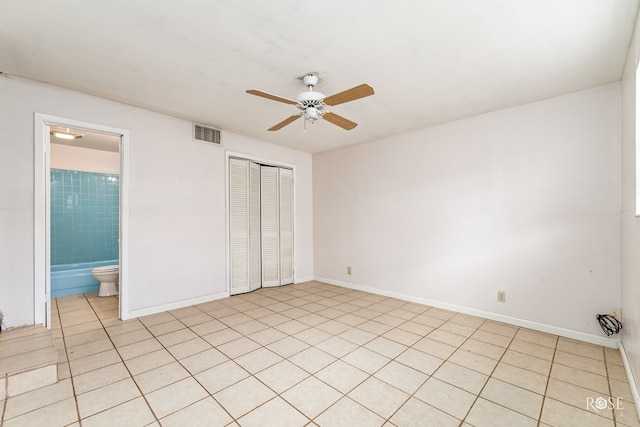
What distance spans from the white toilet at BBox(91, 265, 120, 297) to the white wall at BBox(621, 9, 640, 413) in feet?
19.4

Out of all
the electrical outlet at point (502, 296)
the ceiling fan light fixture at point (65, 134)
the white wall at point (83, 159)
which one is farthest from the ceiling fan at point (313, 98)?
the white wall at point (83, 159)

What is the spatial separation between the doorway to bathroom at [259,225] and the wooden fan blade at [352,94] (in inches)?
99.9

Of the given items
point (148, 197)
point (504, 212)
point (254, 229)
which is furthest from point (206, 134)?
point (504, 212)

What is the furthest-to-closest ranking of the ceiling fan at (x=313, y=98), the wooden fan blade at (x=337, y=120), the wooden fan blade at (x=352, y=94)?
the wooden fan blade at (x=337, y=120), the ceiling fan at (x=313, y=98), the wooden fan blade at (x=352, y=94)

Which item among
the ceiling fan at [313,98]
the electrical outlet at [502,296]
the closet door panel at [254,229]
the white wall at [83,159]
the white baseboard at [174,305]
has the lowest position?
the white baseboard at [174,305]

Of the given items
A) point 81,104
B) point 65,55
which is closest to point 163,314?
point 81,104

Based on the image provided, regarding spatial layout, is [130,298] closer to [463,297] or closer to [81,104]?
[81,104]

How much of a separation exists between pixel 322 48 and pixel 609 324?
359 cm

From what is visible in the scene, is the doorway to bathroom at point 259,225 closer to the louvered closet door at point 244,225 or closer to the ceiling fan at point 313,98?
the louvered closet door at point 244,225

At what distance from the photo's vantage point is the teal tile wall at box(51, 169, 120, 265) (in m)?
5.14

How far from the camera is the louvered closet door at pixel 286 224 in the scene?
510cm

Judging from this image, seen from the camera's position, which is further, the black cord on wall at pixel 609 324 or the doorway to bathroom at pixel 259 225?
the doorway to bathroom at pixel 259 225

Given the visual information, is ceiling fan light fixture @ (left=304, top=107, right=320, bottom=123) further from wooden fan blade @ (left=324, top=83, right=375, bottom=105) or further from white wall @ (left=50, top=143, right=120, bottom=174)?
white wall @ (left=50, top=143, right=120, bottom=174)

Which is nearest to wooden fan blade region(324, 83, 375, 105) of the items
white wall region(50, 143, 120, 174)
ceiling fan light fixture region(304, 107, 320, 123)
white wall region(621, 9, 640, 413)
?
ceiling fan light fixture region(304, 107, 320, 123)
